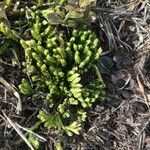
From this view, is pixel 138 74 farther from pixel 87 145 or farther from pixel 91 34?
pixel 87 145

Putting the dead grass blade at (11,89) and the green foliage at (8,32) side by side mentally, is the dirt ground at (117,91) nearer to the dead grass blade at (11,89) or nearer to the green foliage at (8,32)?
the dead grass blade at (11,89)

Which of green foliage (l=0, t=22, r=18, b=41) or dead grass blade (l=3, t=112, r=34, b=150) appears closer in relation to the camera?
dead grass blade (l=3, t=112, r=34, b=150)

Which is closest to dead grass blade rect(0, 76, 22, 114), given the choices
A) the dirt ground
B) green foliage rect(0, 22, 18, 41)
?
the dirt ground

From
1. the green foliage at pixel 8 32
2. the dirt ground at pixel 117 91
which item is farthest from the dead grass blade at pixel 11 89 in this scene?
the green foliage at pixel 8 32

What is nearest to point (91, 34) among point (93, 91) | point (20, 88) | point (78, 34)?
point (78, 34)

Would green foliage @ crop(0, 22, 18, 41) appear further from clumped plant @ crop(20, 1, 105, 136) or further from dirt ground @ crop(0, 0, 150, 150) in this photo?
dirt ground @ crop(0, 0, 150, 150)

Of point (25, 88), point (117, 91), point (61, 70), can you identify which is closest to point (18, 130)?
point (25, 88)
